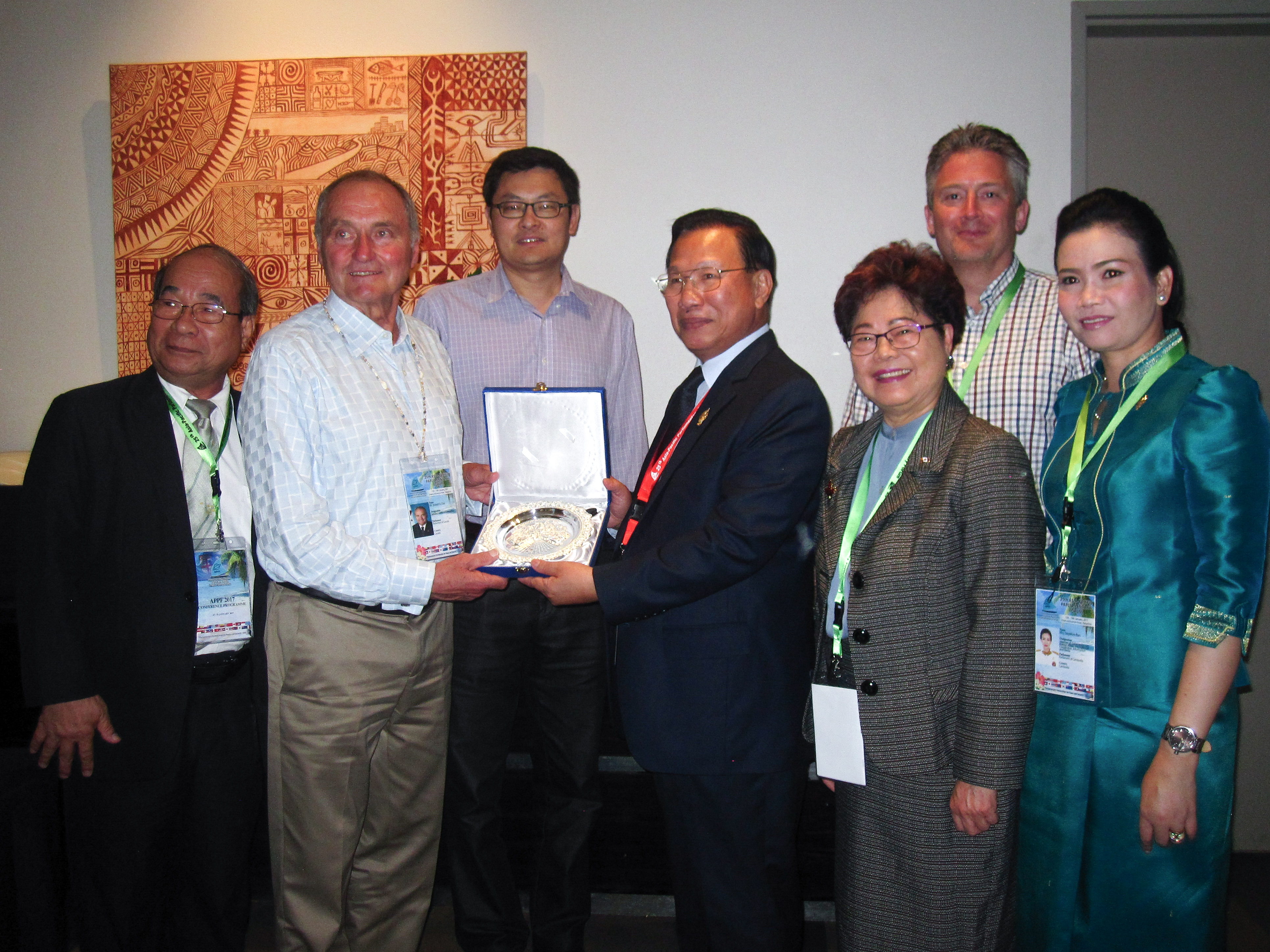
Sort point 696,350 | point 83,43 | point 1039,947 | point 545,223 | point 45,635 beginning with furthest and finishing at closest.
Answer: point 83,43 < point 545,223 < point 696,350 < point 45,635 < point 1039,947

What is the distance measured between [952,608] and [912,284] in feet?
2.44

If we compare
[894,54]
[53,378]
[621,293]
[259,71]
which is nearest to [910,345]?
[621,293]

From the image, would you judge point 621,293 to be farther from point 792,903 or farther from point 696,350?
point 792,903

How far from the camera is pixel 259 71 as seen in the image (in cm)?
347

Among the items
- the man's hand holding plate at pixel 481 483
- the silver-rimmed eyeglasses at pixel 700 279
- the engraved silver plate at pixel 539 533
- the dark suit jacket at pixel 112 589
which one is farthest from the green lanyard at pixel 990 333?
the dark suit jacket at pixel 112 589

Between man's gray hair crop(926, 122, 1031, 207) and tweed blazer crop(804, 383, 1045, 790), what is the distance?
99 cm

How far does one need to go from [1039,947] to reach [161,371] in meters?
2.67

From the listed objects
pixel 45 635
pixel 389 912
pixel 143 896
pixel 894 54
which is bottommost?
pixel 389 912

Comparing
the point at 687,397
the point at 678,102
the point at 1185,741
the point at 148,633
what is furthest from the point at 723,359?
the point at 678,102

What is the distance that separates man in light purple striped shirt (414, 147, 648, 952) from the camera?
2.41 m

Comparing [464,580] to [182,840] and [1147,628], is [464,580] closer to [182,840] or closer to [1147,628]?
[182,840]

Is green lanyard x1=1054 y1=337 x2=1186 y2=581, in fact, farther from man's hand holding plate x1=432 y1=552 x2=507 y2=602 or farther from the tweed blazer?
man's hand holding plate x1=432 y1=552 x2=507 y2=602

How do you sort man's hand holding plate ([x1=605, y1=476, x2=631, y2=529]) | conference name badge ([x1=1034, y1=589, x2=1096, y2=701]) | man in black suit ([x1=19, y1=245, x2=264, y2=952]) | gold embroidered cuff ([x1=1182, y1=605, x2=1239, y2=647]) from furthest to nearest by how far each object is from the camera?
man's hand holding plate ([x1=605, y1=476, x2=631, y2=529]) → man in black suit ([x1=19, y1=245, x2=264, y2=952]) → conference name badge ([x1=1034, y1=589, x2=1096, y2=701]) → gold embroidered cuff ([x1=1182, y1=605, x2=1239, y2=647])

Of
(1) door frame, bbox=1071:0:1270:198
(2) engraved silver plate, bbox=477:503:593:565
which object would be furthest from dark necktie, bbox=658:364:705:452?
(1) door frame, bbox=1071:0:1270:198
